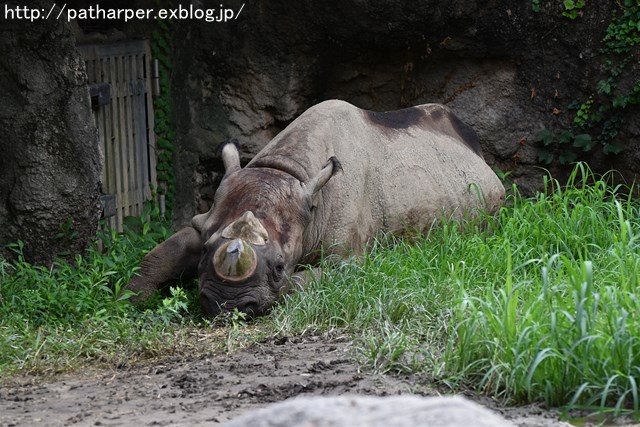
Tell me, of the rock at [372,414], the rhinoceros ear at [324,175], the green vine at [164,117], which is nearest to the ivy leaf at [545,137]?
the rhinoceros ear at [324,175]

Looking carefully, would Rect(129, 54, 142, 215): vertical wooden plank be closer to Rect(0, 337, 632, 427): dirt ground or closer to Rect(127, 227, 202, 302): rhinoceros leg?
Rect(127, 227, 202, 302): rhinoceros leg

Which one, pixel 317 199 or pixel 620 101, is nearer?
pixel 317 199

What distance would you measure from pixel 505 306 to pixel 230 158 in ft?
11.6

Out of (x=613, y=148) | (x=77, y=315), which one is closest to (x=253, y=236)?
(x=77, y=315)

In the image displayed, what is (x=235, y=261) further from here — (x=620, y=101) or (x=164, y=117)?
(x=620, y=101)

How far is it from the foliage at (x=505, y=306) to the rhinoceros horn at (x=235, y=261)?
350 mm

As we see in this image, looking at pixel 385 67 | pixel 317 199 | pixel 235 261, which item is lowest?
pixel 235 261

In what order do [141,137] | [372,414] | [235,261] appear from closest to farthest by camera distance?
1. [372,414]
2. [235,261]
3. [141,137]

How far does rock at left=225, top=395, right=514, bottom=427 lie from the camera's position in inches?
114

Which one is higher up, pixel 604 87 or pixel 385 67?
pixel 385 67

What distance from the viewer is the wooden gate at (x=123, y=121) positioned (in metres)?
9.62

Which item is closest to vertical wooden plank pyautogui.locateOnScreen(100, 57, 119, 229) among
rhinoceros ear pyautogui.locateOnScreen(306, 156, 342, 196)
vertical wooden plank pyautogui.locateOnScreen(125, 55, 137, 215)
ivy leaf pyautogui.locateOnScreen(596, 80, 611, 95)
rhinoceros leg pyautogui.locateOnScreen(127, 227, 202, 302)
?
vertical wooden plank pyautogui.locateOnScreen(125, 55, 137, 215)

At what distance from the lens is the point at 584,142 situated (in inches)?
393

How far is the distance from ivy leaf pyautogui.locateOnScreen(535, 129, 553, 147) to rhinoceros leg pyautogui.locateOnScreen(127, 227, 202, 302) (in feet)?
12.1
